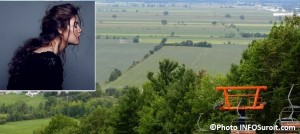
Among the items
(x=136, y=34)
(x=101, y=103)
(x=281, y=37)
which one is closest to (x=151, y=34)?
(x=136, y=34)

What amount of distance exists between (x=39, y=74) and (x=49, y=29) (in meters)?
1.60

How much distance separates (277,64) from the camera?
39906 millimetres

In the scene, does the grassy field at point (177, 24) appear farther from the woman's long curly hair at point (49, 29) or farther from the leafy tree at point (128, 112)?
the woman's long curly hair at point (49, 29)

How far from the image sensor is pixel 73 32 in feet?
112

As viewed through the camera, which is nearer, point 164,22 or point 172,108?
point 172,108

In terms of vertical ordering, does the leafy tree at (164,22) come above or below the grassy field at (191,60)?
below

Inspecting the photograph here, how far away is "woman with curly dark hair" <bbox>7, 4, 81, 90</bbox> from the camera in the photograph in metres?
34.1

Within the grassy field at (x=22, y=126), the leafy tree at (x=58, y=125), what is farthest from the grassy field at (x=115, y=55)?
the leafy tree at (x=58, y=125)

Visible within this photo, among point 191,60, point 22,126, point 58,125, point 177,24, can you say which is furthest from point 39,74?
point 177,24

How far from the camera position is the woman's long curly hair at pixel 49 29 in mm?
33969

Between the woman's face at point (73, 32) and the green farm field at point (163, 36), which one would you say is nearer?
the woman's face at point (73, 32)

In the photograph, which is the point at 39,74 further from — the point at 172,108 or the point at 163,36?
the point at 163,36

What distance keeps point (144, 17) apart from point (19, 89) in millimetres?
151477

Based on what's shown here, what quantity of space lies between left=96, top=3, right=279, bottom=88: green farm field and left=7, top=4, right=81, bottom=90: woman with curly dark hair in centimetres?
3397
